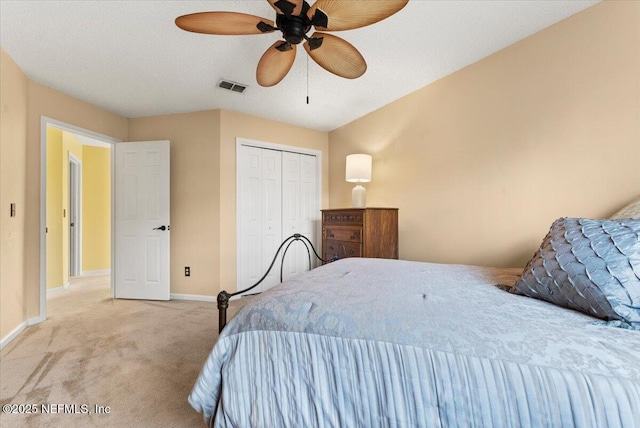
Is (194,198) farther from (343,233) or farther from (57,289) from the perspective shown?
(57,289)

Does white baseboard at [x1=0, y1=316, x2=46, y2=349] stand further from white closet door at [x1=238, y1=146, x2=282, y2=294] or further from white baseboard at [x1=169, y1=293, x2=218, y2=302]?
white closet door at [x1=238, y1=146, x2=282, y2=294]

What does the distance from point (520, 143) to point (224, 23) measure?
218 centimetres

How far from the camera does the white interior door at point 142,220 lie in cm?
371

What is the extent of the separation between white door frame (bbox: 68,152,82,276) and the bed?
5.89 m

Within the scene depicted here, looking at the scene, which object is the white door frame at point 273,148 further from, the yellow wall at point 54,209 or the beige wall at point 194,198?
the yellow wall at point 54,209

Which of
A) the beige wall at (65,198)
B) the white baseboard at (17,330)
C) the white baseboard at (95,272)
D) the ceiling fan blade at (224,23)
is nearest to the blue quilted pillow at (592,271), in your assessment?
the ceiling fan blade at (224,23)

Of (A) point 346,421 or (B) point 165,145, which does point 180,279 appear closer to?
(B) point 165,145

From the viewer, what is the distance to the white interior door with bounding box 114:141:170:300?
3715mm

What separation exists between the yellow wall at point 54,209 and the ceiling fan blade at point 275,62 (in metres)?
3.93

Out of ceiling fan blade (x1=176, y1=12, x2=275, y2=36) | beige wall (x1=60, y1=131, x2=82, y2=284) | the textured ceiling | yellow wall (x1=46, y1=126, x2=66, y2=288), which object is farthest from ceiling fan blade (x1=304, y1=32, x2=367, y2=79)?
beige wall (x1=60, y1=131, x2=82, y2=284)

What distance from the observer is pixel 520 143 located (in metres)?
2.16

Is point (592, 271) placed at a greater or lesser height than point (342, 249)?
greater

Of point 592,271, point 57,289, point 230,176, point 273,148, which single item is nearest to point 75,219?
point 57,289

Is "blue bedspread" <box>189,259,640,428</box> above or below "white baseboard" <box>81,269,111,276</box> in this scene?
above
